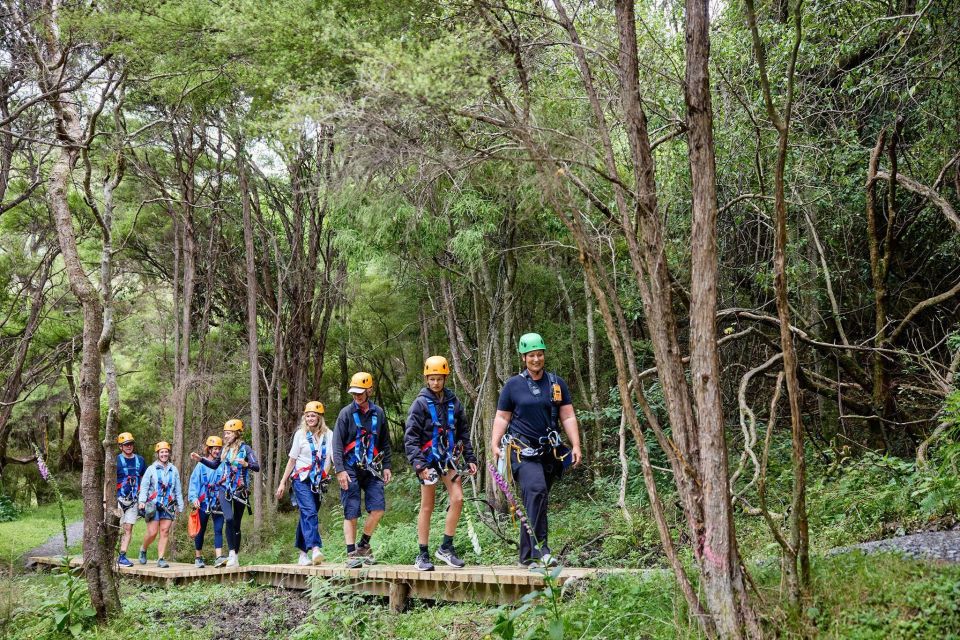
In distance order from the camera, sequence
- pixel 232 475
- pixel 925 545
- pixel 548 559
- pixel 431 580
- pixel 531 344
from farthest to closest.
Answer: pixel 232 475, pixel 431 580, pixel 531 344, pixel 548 559, pixel 925 545

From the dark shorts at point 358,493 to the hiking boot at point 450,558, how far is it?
2.69 ft

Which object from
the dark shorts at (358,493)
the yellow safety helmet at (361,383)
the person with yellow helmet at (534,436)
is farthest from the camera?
the dark shorts at (358,493)

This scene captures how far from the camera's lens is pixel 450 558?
23.3 ft

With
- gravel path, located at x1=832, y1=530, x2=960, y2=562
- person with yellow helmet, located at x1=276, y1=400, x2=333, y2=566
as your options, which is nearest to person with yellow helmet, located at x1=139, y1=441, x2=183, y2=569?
person with yellow helmet, located at x1=276, y1=400, x2=333, y2=566

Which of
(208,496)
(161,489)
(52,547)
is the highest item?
(161,489)

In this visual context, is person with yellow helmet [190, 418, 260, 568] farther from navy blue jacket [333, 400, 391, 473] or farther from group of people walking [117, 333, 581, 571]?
navy blue jacket [333, 400, 391, 473]

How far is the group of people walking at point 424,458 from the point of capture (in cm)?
624

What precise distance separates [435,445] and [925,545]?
3.98 meters

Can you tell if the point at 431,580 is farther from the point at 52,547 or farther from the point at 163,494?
the point at 52,547

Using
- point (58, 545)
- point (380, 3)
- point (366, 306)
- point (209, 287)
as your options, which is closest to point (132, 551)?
point (58, 545)

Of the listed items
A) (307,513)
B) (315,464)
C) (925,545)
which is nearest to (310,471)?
(315,464)

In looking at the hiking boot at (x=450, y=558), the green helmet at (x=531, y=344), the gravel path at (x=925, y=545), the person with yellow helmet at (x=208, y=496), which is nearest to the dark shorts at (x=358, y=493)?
the hiking boot at (x=450, y=558)

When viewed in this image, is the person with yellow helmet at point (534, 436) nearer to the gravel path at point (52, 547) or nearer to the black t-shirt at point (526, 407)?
the black t-shirt at point (526, 407)

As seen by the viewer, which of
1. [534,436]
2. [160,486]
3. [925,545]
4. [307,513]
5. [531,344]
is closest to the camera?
[925,545]
